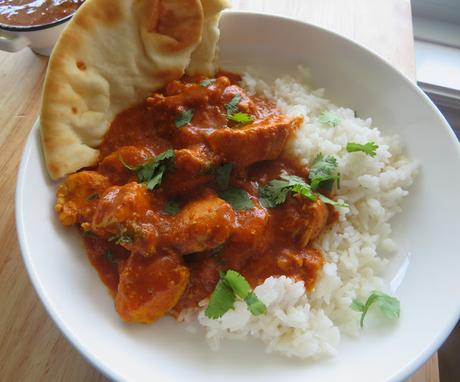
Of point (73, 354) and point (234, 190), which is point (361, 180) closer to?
point (234, 190)

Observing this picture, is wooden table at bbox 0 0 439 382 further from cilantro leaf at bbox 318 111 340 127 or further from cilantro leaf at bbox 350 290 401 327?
cilantro leaf at bbox 318 111 340 127

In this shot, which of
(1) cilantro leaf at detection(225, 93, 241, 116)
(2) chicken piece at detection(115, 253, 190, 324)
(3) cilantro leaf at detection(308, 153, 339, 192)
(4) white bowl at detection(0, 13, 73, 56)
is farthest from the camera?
(4) white bowl at detection(0, 13, 73, 56)

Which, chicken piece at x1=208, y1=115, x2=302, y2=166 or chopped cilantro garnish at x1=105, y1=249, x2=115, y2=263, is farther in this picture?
chicken piece at x1=208, y1=115, x2=302, y2=166

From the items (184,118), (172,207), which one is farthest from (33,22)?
(172,207)

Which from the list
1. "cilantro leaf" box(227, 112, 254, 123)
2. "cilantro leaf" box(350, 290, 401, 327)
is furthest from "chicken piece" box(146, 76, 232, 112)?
"cilantro leaf" box(350, 290, 401, 327)

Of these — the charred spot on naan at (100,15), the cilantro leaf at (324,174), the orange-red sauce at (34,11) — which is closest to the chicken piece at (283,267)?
the cilantro leaf at (324,174)

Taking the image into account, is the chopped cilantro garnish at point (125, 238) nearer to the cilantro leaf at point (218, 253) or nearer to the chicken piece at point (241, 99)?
the cilantro leaf at point (218, 253)

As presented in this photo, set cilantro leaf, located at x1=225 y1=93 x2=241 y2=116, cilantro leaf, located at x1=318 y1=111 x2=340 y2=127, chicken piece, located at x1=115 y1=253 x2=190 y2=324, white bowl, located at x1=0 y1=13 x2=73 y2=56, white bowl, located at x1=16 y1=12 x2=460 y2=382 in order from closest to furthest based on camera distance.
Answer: white bowl, located at x1=16 y1=12 x2=460 y2=382
chicken piece, located at x1=115 y1=253 x2=190 y2=324
cilantro leaf, located at x1=225 y1=93 x2=241 y2=116
cilantro leaf, located at x1=318 y1=111 x2=340 y2=127
white bowl, located at x1=0 y1=13 x2=73 y2=56

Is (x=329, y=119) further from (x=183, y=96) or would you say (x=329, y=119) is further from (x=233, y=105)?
(x=183, y=96)
